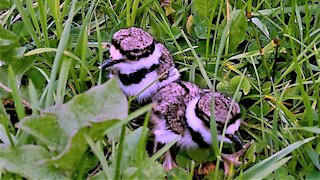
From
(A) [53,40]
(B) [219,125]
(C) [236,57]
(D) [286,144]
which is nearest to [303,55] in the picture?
(C) [236,57]

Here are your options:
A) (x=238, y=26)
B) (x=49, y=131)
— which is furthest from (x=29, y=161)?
(x=238, y=26)

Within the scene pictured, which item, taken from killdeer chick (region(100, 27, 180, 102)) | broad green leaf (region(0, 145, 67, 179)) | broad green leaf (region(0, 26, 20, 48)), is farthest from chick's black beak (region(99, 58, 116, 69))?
broad green leaf (region(0, 145, 67, 179))

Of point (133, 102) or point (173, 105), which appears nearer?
point (173, 105)

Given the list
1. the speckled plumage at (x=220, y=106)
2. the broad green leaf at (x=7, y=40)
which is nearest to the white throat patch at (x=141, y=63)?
the speckled plumage at (x=220, y=106)

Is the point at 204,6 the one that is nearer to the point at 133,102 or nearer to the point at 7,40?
the point at 133,102

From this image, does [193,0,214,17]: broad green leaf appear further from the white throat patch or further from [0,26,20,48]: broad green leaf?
[0,26,20,48]: broad green leaf
